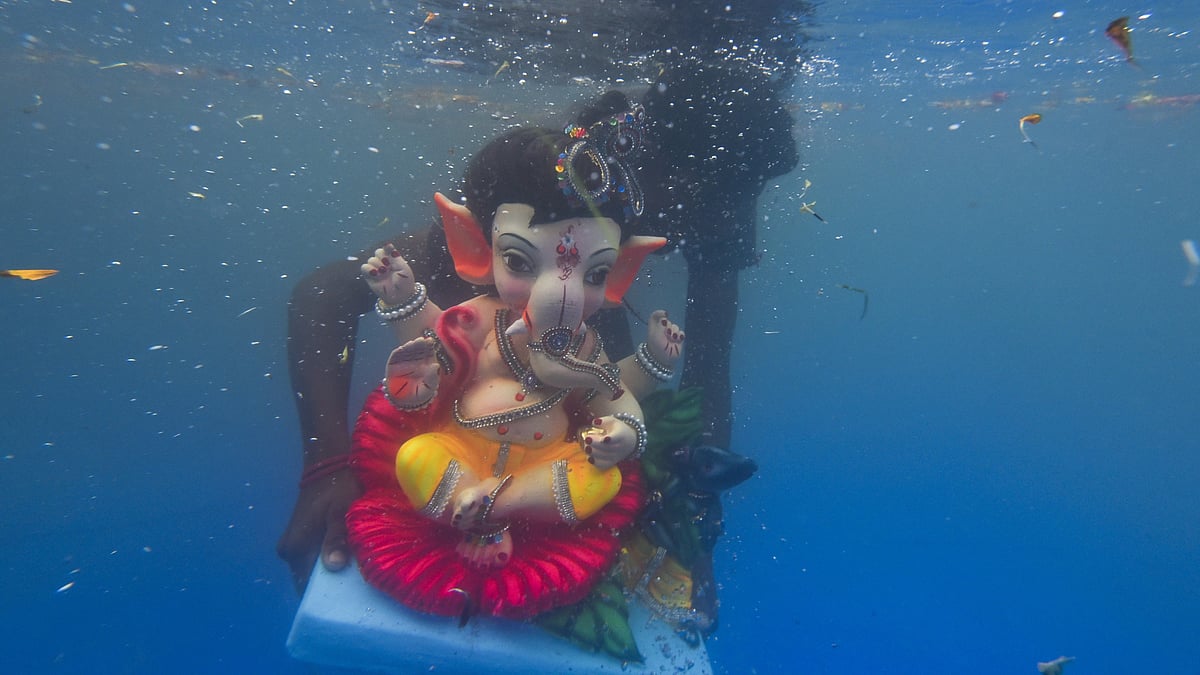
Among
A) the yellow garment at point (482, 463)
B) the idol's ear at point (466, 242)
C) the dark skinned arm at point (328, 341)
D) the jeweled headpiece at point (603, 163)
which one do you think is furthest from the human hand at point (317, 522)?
the jeweled headpiece at point (603, 163)

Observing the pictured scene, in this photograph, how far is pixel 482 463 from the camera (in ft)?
8.41

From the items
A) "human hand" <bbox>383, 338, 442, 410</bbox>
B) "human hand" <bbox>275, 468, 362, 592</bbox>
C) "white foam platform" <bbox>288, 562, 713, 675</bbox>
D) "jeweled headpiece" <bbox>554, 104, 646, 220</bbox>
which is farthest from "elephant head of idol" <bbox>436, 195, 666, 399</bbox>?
"human hand" <bbox>275, 468, 362, 592</bbox>

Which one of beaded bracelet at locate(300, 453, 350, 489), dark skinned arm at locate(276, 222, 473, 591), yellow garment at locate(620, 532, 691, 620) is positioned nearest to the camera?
yellow garment at locate(620, 532, 691, 620)

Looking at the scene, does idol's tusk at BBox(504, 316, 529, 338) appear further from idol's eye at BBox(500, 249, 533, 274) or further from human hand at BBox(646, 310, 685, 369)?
human hand at BBox(646, 310, 685, 369)

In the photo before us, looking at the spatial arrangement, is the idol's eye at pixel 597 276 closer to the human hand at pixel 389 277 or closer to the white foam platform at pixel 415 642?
the human hand at pixel 389 277

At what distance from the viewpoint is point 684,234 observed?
142 inches

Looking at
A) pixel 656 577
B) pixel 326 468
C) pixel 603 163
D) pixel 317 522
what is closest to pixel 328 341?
pixel 326 468

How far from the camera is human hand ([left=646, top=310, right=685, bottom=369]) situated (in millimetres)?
2682

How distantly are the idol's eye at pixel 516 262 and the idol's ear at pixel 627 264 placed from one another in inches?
14.3

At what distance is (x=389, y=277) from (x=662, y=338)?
3.73ft

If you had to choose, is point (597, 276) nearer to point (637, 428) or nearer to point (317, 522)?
point (637, 428)

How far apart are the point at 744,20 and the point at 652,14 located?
758mm

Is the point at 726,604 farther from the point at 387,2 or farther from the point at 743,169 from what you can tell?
the point at 387,2

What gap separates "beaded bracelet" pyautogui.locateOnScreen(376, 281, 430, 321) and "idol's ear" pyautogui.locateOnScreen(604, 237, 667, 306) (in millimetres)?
754
